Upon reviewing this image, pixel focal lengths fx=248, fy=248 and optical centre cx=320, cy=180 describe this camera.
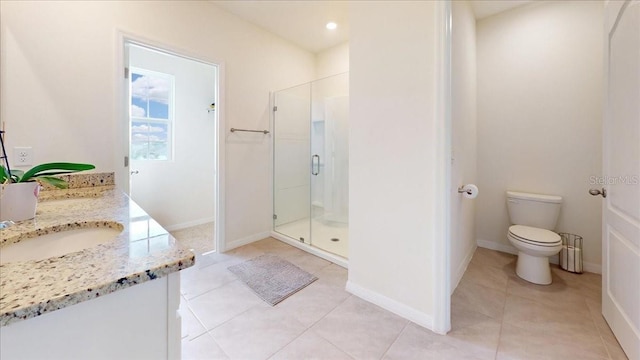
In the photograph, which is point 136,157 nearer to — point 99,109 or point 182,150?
point 182,150

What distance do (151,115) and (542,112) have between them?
468 centimetres

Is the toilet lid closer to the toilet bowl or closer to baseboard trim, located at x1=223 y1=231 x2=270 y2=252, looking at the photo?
the toilet bowl

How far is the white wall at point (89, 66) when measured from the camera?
1.63 m

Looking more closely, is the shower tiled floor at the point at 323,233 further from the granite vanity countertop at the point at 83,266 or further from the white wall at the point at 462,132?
the granite vanity countertop at the point at 83,266

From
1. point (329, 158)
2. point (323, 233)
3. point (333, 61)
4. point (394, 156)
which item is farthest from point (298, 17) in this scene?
point (323, 233)

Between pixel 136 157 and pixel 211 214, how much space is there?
4.33ft

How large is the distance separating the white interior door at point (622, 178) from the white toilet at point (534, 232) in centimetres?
40

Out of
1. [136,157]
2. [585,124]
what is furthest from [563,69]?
[136,157]

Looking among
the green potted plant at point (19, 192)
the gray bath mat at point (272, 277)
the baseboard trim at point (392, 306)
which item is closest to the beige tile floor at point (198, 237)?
the gray bath mat at point (272, 277)

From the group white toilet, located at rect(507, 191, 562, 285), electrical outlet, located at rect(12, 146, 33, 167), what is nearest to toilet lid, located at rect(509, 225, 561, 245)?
white toilet, located at rect(507, 191, 562, 285)

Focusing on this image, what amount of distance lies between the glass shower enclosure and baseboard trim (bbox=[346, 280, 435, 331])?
1.09m

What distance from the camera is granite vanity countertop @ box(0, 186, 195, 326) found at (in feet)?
1.53

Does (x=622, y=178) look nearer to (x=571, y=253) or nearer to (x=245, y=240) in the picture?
(x=571, y=253)

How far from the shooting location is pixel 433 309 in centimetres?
157
